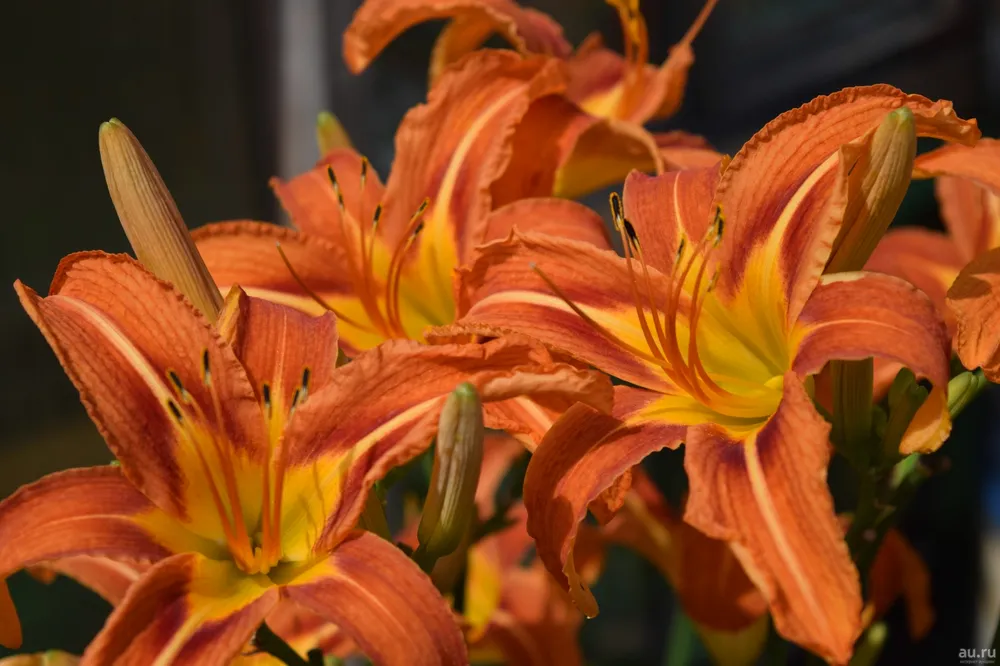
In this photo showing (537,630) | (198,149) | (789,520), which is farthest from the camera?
(198,149)

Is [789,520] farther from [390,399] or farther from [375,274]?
[375,274]

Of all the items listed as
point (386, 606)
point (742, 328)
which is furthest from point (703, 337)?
point (386, 606)

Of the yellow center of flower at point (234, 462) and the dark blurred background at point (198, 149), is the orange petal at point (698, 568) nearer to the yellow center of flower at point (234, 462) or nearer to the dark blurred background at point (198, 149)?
the yellow center of flower at point (234, 462)

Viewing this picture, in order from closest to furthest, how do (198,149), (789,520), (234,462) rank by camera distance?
(789,520) < (234,462) < (198,149)

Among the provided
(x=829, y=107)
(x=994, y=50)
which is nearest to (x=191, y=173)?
(x=829, y=107)

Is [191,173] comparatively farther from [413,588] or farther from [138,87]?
[413,588]

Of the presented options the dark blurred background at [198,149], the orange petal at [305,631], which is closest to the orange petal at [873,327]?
the orange petal at [305,631]

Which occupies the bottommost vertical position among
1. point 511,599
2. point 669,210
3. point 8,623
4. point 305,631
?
point 511,599
